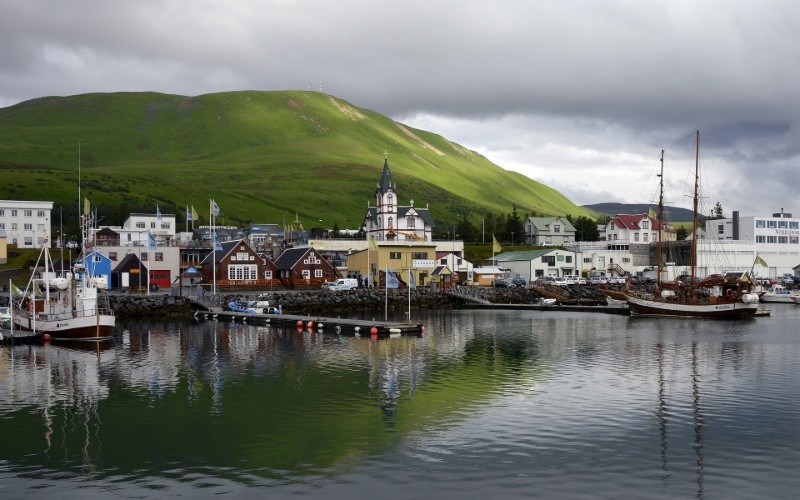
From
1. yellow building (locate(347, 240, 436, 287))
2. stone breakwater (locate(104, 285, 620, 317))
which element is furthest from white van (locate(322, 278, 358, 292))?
yellow building (locate(347, 240, 436, 287))

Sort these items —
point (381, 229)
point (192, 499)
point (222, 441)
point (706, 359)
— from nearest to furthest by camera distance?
1. point (192, 499)
2. point (222, 441)
3. point (706, 359)
4. point (381, 229)

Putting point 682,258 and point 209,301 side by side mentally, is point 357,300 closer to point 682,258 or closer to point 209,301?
point 209,301

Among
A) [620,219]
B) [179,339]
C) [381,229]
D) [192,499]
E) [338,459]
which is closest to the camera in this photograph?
[192,499]

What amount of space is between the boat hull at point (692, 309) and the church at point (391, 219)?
163 ft

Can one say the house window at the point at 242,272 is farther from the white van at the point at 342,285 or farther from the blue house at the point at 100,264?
the blue house at the point at 100,264

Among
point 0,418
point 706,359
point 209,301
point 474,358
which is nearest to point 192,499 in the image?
point 0,418

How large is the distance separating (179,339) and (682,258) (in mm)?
106504

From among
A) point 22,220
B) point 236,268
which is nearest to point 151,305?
point 236,268

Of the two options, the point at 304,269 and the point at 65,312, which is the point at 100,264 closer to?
the point at 304,269

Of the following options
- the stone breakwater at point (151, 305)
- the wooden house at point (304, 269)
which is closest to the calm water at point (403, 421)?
the stone breakwater at point (151, 305)

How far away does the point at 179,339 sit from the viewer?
67.4m

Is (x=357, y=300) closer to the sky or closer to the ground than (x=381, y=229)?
closer to the ground

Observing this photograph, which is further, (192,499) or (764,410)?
(764,410)

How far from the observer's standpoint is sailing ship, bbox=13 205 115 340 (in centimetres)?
6375
